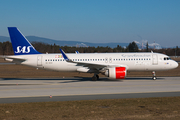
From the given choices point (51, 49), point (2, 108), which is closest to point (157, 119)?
point (2, 108)

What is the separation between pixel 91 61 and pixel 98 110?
727 inches

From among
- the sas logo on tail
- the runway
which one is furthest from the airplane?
the runway

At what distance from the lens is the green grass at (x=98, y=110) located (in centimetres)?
1190

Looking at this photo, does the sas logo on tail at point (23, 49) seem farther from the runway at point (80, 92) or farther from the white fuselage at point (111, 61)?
the runway at point (80, 92)

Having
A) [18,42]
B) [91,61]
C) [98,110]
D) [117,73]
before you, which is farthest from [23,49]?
[98,110]

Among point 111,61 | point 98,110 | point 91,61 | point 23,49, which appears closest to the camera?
point 98,110

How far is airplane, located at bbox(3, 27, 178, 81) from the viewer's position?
30891 mm

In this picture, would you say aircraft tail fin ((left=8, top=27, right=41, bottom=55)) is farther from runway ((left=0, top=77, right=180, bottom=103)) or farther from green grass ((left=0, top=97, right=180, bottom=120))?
green grass ((left=0, top=97, right=180, bottom=120))

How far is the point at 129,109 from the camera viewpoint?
44.9 feet

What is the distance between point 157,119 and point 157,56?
835 inches

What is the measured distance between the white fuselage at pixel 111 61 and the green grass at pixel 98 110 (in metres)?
14.4

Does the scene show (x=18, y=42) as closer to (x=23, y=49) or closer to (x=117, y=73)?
(x=23, y=49)

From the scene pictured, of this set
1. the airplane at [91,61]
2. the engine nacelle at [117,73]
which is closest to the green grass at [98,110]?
the engine nacelle at [117,73]

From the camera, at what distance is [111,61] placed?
103 ft
